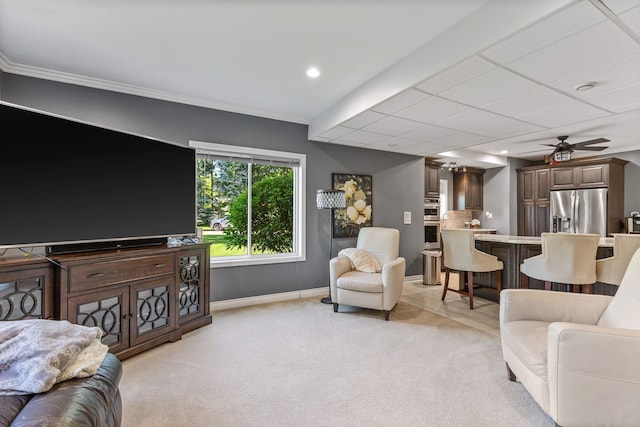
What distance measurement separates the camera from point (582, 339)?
139 centimetres

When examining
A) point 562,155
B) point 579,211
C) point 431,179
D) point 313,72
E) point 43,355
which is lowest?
point 43,355

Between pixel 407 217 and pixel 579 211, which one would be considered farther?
pixel 579 211

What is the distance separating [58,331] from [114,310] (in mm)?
1233

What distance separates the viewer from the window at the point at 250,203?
3684mm

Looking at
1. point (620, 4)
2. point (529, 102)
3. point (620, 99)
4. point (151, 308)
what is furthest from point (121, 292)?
point (620, 99)

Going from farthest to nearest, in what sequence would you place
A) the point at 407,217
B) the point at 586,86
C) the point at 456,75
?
the point at 407,217, the point at 586,86, the point at 456,75

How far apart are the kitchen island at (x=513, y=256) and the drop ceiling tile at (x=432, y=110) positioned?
1835 mm

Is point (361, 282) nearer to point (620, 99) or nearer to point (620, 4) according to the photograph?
point (620, 4)

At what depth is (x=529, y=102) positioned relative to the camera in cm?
288

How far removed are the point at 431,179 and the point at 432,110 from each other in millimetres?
3181

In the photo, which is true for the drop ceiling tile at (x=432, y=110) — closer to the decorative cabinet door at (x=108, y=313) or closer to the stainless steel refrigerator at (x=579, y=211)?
the decorative cabinet door at (x=108, y=313)

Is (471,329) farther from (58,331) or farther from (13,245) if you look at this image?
(13,245)

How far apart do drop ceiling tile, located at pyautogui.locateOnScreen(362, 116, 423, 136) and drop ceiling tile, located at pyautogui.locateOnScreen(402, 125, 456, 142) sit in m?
0.13

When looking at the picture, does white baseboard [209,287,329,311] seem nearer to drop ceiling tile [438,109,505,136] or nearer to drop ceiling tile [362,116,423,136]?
drop ceiling tile [362,116,423,136]
